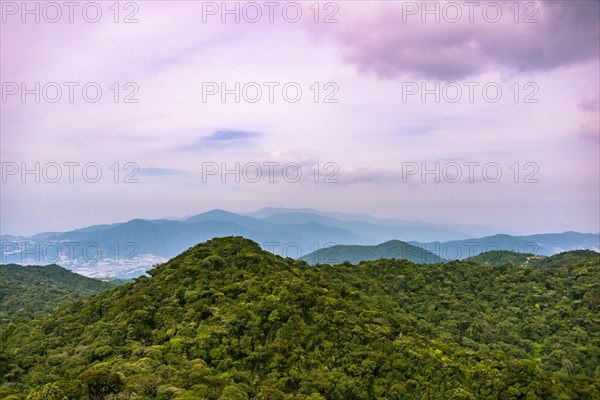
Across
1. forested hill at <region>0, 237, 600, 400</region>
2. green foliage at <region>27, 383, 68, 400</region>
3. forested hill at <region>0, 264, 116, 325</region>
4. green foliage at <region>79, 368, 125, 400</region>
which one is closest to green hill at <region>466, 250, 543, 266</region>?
forested hill at <region>0, 237, 600, 400</region>

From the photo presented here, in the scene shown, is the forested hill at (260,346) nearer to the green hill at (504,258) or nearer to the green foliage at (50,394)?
the green foliage at (50,394)

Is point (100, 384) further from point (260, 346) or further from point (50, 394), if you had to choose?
point (260, 346)

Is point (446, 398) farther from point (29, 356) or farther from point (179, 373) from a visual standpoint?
point (29, 356)

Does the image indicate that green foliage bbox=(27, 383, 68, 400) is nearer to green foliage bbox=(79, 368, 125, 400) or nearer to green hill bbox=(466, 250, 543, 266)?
green foliage bbox=(79, 368, 125, 400)

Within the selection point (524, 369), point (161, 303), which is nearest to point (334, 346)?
point (524, 369)

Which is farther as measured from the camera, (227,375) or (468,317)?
(468,317)

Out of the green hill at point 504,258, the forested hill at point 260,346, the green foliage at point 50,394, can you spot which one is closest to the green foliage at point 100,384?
the forested hill at point 260,346
